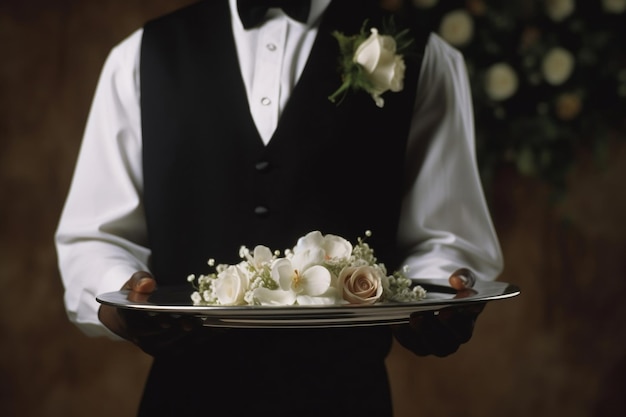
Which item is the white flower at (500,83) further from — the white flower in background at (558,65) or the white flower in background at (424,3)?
the white flower in background at (424,3)

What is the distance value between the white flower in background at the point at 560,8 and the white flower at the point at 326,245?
1929 millimetres

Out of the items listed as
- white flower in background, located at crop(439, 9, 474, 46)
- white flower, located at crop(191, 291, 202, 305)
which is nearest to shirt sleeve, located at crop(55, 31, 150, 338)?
white flower, located at crop(191, 291, 202, 305)

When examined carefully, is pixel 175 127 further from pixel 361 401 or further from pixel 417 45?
pixel 361 401

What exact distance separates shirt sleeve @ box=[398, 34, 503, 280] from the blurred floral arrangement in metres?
1.25

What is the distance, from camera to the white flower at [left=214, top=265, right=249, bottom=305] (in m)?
1.22

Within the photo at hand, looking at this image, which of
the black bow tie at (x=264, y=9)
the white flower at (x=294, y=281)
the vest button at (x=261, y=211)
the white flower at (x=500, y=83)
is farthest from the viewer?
the white flower at (x=500, y=83)

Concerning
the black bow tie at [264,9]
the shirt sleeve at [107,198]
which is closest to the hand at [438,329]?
the shirt sleeve at [107,198]

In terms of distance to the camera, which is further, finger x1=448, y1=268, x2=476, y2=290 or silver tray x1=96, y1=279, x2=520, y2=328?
finger x1=448, y1=268, x2=476, y2=290

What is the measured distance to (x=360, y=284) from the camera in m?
1.23

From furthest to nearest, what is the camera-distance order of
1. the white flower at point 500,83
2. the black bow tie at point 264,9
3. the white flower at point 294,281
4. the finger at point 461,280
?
the white flower at point 500,83 < the black bow tie at point 264,9 < the finger at point 461,280 < the white flower at point 294,281

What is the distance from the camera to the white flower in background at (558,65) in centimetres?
292

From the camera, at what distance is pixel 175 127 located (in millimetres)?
1625

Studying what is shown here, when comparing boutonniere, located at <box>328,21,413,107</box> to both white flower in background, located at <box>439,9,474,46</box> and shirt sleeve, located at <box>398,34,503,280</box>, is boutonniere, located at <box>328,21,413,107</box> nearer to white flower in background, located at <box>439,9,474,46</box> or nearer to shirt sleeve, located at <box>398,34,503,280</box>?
shirt sleeve, located at <box>398,34,503,280</box>

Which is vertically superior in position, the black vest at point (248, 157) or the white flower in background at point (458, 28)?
the white flower in background at point (458, 28)
